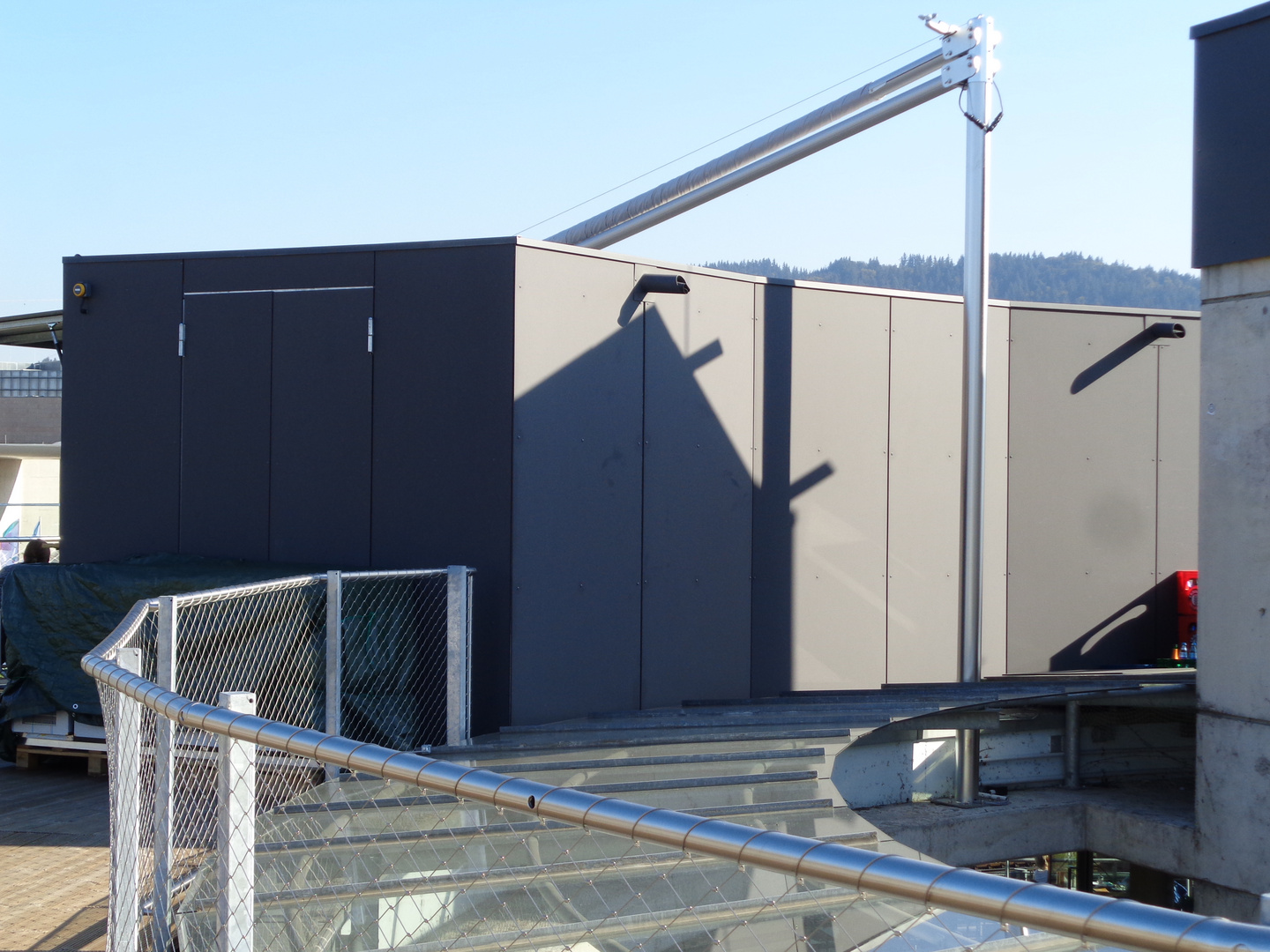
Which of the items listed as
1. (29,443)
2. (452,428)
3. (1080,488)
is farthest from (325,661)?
(29,443)

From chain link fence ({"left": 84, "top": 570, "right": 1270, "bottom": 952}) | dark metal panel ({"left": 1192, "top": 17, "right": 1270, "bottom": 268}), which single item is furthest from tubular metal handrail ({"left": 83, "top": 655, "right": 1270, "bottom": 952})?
dark metal panel ({"left": 1192, "top": 17, "right": 1270, "bottom": 268})

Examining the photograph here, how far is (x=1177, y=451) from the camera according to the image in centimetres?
1015

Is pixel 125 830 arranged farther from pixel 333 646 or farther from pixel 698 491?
pixel 698 491

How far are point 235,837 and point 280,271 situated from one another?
6.31 metres

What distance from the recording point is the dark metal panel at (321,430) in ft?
26.1

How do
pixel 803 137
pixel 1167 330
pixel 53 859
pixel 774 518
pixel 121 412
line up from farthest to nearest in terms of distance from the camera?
pixel 803 137, pixel 1167 330, pixel 774 518, pixel 121 412, pixel 53 859

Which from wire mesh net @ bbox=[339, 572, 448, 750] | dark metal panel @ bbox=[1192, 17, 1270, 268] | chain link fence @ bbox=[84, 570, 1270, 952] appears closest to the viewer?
chain link fence @ bbox=[84, 570, 1270, 952]

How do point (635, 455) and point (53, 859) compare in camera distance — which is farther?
point (635, 455)

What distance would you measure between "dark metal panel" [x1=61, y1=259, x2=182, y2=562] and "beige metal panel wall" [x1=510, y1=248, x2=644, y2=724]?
115 inches

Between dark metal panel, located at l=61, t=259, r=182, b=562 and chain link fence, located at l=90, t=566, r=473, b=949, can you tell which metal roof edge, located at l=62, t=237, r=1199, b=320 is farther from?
chain link fence, located at l=90, t=566, r=473, b=949

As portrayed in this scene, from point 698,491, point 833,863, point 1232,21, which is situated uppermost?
point 1232,21

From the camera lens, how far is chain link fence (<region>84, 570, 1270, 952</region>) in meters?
1.45

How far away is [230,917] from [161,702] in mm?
565

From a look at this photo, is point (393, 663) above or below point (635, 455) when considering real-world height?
below
